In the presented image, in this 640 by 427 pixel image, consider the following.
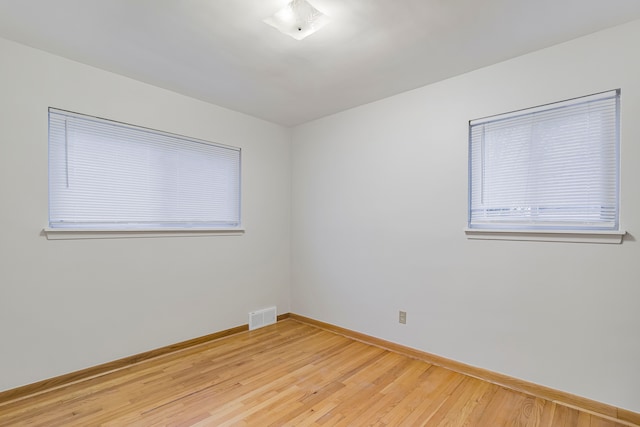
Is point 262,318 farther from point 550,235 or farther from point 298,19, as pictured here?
point 298,19

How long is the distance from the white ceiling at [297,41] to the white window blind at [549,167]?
1.69ft

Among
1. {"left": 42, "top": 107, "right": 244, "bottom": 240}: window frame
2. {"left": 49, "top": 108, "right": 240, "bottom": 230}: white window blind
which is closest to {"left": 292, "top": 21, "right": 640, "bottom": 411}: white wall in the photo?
{"left": 42, "top": 107, "right": 244, "bottom": 240}: window frame

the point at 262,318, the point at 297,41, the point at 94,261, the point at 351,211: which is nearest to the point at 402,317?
the point at 351,211

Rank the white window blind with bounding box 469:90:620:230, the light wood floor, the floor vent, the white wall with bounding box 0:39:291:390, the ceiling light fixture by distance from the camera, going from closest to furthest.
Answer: the ceiling light fixture
the light wood floor
the white window blind with bounding box 469:90:620:230
the white wall with bounding box 0:39:291:390
the floor vent

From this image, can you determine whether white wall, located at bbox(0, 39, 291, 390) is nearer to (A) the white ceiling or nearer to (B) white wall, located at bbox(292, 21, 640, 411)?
(A) the white ceiling

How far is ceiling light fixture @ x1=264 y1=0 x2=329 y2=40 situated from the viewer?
1844 mm

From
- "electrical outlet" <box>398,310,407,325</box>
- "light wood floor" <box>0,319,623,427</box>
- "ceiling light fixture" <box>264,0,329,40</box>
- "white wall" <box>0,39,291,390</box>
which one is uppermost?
"ceiling light fixture" <box>264,0,329,40</box>

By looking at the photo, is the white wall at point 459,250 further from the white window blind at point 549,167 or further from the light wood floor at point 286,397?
the light wood floor at point 286,397

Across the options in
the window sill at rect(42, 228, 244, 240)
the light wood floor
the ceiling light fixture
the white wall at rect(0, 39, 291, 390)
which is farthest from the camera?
the window sill at rect(42, 228, 244, 240)

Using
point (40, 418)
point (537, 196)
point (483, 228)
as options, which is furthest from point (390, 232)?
point (40, 418)

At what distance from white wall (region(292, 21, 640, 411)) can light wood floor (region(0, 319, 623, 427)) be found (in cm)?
31

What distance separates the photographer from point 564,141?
228 centimetres

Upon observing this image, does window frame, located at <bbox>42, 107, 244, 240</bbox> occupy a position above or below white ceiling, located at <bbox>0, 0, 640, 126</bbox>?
below

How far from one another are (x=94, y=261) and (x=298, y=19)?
8.01 ft
